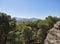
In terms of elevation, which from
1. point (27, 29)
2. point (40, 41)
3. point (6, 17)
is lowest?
point (40, 41)

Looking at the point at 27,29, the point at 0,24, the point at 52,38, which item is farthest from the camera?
the point at 27,29

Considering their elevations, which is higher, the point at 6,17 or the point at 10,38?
the point at 6,17

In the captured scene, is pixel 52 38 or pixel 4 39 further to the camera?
pixel 4 39

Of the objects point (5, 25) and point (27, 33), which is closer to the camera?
point (5, 25)

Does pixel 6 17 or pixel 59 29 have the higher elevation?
pixel 6 17

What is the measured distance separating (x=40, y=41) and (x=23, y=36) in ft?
13.4

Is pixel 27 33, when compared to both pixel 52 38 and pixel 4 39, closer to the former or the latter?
pixel 4 39

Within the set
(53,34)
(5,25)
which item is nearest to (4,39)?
(5,25)

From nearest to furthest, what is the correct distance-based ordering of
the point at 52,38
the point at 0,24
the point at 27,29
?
the point at 52,38 < the point at 0,24 < the point at 27,29

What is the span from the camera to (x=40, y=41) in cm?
3155

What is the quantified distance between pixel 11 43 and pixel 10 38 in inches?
33.0

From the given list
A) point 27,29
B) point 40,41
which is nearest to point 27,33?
point 27,29

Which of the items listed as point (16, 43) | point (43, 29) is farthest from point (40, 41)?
point (16, 43)

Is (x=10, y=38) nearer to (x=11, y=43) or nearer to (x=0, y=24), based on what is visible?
(x=11, y=43)
